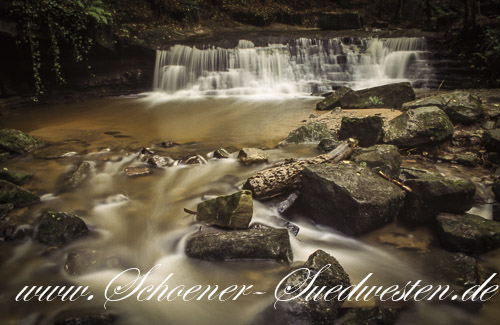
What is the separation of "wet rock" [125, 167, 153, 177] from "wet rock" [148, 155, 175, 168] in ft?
0.58

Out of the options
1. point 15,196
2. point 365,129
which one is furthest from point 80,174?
point 365,129

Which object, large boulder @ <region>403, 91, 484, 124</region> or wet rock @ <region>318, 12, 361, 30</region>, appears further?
wet rock @ <region>318, 12, 361, 30</region>

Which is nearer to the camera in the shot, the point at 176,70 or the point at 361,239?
the point at 361,239

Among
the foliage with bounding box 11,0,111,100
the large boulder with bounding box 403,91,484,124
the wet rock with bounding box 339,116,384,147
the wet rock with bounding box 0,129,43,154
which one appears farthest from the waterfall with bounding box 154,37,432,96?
the wet rock with bounding box 0,129,43,154

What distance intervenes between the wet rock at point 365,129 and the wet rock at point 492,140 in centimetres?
152

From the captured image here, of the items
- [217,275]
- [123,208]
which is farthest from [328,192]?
[123,208]

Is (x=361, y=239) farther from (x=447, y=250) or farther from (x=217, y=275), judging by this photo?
(x=217, y=275)

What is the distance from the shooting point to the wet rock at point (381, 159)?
391 cm

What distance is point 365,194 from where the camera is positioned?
10.5 feet

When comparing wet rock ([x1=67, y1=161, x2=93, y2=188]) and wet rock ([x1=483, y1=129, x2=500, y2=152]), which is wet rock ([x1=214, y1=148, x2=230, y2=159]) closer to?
wet rock ([x1=67, y1=161, x2=93, y2=188])

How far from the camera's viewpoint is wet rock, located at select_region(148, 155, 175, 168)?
16.1 feet

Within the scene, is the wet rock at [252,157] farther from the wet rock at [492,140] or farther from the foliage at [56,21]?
the foliage at [56,21]

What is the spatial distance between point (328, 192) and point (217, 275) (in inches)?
58.2

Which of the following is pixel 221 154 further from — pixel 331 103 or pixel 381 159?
pixel 331 103
